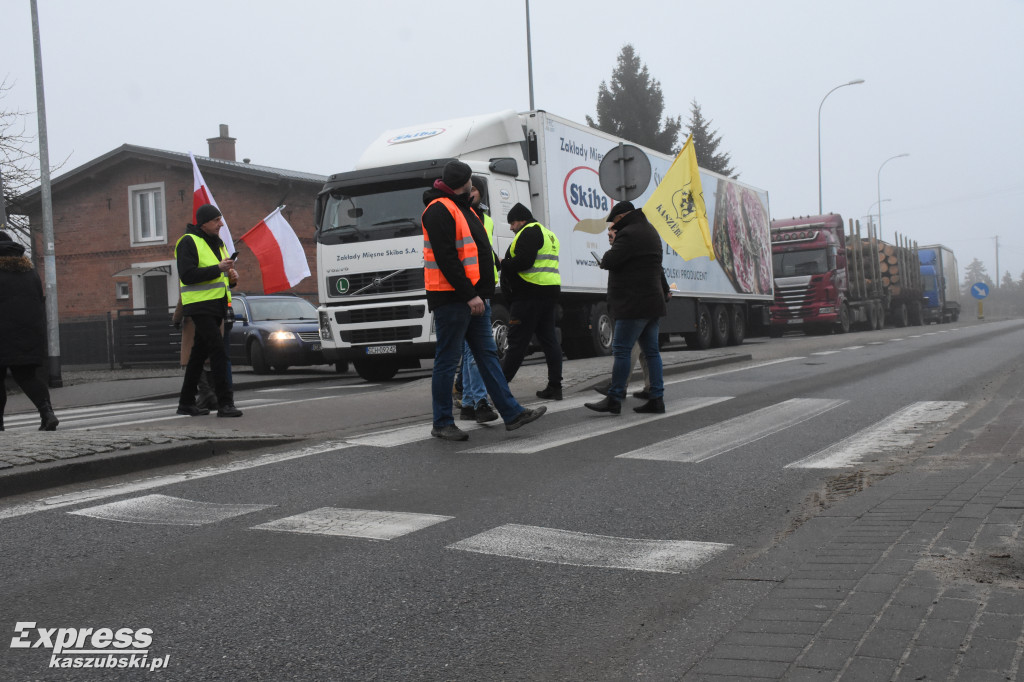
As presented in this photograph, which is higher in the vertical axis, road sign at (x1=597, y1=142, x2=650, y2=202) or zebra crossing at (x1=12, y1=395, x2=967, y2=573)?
road sign at (x1=597, y1=142, x2=650, y2=202)

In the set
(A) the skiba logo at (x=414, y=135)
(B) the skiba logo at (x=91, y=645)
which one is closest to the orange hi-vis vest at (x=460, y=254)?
(B) the skiba logo at (x=91, y=645)

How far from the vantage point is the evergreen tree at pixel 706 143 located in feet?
222

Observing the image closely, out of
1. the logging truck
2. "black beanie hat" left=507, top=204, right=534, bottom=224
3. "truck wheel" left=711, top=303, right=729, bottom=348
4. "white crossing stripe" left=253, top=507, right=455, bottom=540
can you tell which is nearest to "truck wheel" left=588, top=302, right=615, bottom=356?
"truck wheel" left=711, top=303, right=729, bottom=348

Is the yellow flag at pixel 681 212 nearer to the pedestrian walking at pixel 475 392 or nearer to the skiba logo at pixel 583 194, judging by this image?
the skiba logo at pixel 583 194

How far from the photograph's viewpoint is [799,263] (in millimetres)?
33375

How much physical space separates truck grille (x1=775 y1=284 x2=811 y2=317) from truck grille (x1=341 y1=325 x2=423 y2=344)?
2185 cm

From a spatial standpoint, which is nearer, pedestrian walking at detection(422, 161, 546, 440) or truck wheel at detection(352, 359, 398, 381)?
pedestrian walking at detection(422, 161, 546, 440)

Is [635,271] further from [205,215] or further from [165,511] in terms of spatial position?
[165,511]

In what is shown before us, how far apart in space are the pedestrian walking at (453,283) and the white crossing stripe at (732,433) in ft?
4.40

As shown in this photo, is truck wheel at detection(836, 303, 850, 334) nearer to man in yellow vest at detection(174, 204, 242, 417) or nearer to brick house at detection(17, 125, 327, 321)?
brick house at detection(17, 125, 327, 321)

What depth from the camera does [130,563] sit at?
4.18 m

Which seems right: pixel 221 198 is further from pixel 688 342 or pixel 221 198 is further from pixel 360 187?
pixel 360 187

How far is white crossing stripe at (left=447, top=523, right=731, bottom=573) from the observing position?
13.4ft

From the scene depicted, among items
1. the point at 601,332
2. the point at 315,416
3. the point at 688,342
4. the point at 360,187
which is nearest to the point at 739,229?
the point at 688,342
